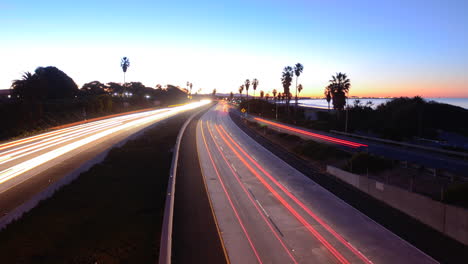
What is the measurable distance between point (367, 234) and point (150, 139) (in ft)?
111

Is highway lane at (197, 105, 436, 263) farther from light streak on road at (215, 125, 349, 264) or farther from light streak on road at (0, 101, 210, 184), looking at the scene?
light streak on road at (0, 101, 210, 184)

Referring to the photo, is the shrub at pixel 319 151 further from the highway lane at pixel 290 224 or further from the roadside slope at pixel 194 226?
the roadside slope at pixel 194 226

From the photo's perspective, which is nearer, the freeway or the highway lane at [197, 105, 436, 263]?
the highway lane at [197, 105, 436, 263]

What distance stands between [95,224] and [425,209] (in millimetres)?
16933

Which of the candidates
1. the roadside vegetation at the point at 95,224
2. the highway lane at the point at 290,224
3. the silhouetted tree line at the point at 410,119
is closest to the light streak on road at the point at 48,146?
the roadside vegetation at the point at 95,224

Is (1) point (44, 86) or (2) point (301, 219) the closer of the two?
(2) point (301, 219)

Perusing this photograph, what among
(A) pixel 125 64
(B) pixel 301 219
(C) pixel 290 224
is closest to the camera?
(C) pixel 290 224

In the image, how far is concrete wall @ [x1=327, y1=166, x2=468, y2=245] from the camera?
42.4 ft

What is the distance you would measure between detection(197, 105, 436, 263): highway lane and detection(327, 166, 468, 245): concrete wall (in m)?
2.60

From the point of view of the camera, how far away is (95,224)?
13.7m

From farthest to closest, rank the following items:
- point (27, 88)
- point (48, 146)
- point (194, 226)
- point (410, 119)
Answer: point (410, 119)
point (27, 88)
point (48, 146)
point (194, 226)

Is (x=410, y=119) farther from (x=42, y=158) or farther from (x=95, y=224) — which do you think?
(x=42, y=158)

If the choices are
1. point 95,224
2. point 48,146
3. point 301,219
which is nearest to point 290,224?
point 301,219

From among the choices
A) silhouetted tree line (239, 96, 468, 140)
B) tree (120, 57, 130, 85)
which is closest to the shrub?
silhouetted tree line (239, 96, 468, 140)
